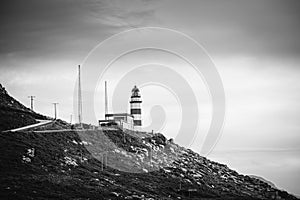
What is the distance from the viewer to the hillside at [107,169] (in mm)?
58806

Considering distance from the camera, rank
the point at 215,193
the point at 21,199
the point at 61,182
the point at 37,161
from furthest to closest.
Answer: the point at 215,193, the point at 37,161, the point at 61,182, the point at 21,199

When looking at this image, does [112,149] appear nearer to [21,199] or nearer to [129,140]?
[129,140]

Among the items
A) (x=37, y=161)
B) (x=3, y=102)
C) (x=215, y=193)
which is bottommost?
(x=215, y=193)

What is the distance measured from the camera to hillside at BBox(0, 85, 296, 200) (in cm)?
5881

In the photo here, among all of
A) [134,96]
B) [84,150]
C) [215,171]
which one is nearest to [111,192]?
[84,150]

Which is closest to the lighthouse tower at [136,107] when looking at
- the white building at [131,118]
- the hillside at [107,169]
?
the white building at [131,118]

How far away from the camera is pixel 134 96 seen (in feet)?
406

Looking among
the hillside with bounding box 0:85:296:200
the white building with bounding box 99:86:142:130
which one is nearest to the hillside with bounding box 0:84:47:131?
the hillside with bounding box 0:85:296:200

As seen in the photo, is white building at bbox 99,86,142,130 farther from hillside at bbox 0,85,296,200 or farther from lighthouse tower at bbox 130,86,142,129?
hillside at bbox 0,85,296,200

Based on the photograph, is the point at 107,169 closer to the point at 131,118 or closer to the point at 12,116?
the point at 12,116

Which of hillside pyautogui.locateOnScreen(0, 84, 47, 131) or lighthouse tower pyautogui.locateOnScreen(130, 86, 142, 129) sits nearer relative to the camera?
hillside pyautogui.locateOnScreen(0, 84, 47, 131)

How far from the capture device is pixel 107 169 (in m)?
75.7

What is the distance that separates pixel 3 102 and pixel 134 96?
34.5 m

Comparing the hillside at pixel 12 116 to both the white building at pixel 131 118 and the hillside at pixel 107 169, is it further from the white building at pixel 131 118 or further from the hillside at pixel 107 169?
the white building at pixel 131 118
